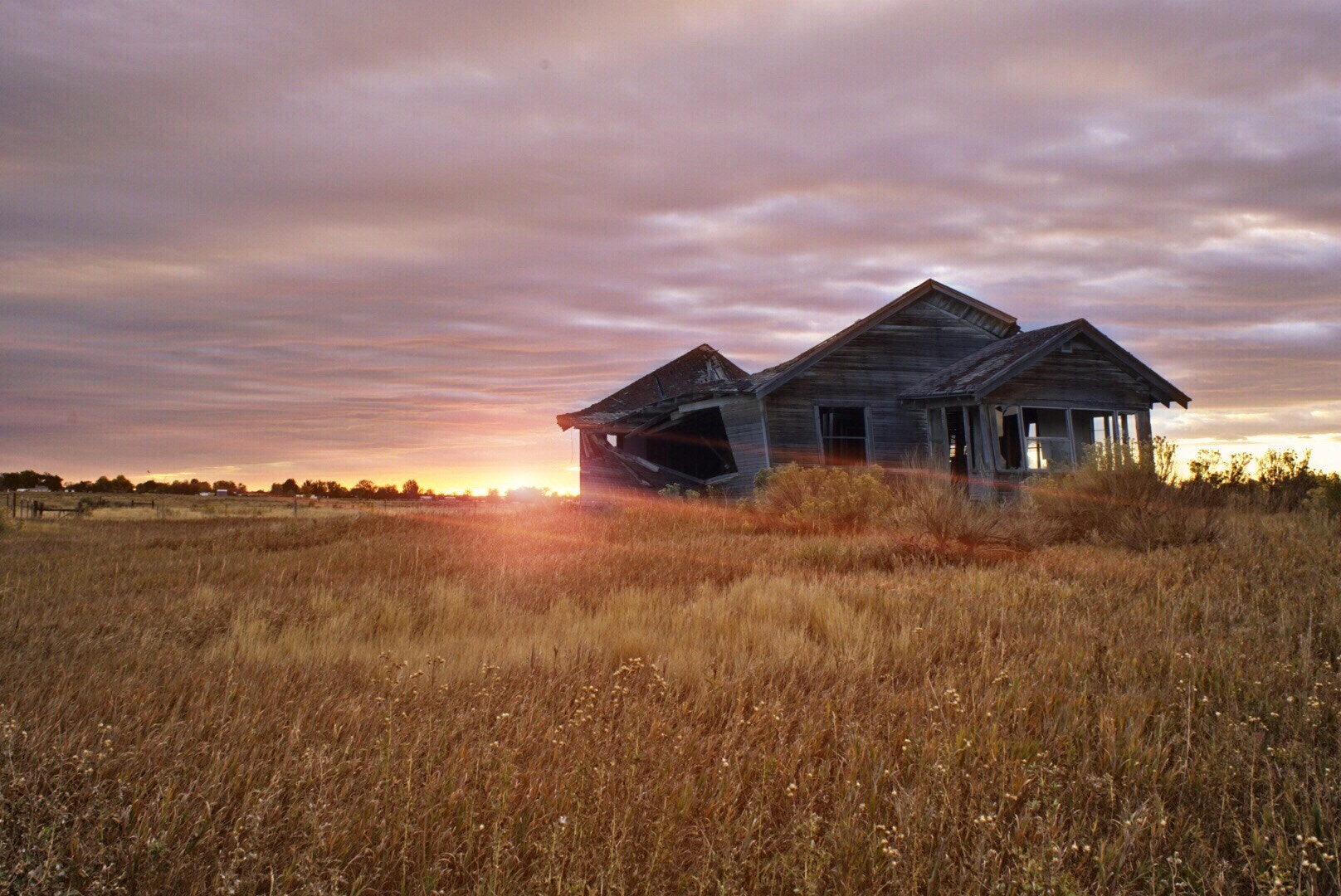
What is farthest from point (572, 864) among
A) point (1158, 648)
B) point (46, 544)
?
point (46, 544)

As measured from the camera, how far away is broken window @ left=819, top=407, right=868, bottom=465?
76.1ft

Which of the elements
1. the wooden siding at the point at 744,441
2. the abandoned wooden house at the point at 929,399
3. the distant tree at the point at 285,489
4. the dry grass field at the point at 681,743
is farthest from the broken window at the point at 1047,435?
the distant tree at the point at 285,489

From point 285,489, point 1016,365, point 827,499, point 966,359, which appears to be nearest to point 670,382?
point 966,359

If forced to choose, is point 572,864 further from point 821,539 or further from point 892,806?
point 821,539

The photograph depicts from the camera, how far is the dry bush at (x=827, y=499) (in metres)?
14.9

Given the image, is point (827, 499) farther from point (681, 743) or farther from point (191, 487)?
point (191, 487)

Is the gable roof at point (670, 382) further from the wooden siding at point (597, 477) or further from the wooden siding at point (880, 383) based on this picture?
the wooden siding at point (880, 383)

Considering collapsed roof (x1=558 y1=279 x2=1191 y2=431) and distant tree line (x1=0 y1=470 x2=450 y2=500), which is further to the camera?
distant tree line (x1=0 y1=470 x2=450 y2=500)

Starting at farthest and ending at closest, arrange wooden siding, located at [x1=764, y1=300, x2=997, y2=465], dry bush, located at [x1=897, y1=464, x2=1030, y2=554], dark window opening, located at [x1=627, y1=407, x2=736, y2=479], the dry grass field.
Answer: dark window opening, located at [x1=627, y1=407, x2=736, y2=479], wooden siding, located at [x1=764, y1=300, x2=997, y2=465], dry bush, located at [x1=897, y1=464, x2=1030, y2=554], the dry grass field

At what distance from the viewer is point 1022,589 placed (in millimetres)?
7629

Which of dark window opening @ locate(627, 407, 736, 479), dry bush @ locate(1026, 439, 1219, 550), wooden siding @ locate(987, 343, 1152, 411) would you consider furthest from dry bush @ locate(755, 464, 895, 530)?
wooden siding @ locate(987, 343, 1152, 411)

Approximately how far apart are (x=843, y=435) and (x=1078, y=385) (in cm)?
631

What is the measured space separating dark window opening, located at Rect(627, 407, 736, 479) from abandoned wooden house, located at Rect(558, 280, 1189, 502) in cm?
17

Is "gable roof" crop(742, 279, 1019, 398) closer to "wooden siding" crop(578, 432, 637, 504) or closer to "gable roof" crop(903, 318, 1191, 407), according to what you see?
"gable roof" crop(903, 318, 1191, 407)
